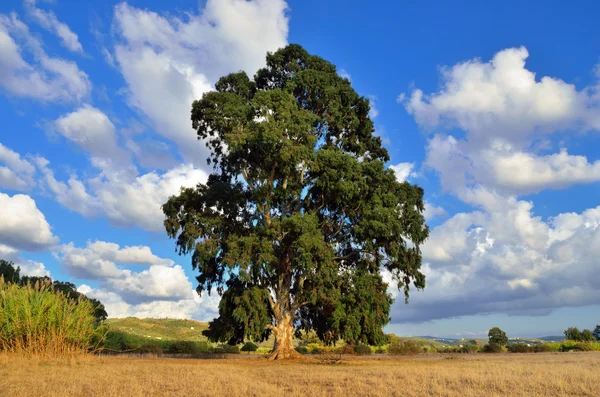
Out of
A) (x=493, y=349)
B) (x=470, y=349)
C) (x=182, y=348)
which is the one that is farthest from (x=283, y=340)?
(x=470, y=349)

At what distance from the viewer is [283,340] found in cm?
2838

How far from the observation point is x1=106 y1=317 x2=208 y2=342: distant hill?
78631mm

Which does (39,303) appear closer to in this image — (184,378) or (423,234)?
(184,378)

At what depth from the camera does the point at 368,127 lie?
3238cm

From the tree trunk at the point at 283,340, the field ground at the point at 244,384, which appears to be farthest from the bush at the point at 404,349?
the field ground at the point at 244,384

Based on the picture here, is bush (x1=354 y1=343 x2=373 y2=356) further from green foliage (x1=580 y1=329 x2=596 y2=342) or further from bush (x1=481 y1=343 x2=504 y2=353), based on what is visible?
green foliage (x1=580 y1=329 x2=596 y2=342)

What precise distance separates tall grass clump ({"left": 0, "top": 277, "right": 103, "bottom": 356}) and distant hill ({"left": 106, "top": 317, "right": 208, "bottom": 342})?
63.1m

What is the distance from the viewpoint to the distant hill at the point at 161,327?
78.6m

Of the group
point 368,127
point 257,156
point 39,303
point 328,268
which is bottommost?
point 39,303

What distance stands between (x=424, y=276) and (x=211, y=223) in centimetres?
1399

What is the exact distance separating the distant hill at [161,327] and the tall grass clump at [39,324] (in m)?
63.1

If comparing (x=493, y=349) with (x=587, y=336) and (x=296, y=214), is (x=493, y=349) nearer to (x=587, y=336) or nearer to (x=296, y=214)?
(x=587, y=336)

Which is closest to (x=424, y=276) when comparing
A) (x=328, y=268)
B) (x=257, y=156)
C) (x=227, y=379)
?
(x=328, y=268)

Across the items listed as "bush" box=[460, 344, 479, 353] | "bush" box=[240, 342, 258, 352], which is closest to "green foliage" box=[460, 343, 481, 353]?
"bush" box=[460, 344, 479, 353]
